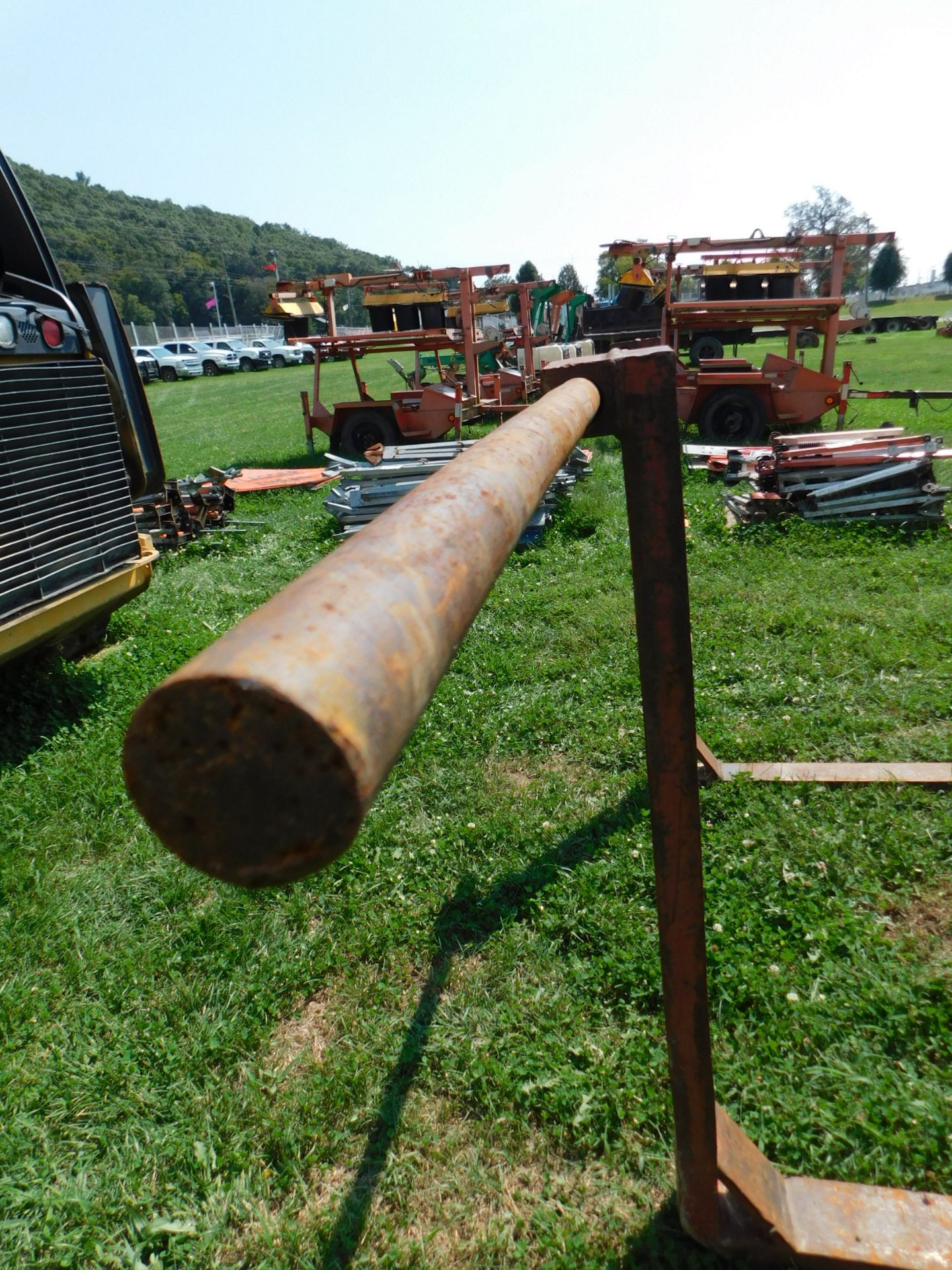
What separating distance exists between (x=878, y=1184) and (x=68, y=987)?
246 centimetres

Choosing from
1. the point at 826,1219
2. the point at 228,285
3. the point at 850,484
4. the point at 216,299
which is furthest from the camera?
→ the point at 228,285

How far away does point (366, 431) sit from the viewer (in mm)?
11648

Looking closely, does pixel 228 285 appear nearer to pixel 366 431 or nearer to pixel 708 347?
pixel 708 347

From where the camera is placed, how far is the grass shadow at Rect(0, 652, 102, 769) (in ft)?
13.5

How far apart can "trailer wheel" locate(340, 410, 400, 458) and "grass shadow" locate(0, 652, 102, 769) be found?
7.43 metres

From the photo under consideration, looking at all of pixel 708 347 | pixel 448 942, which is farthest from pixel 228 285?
pixel 448 942

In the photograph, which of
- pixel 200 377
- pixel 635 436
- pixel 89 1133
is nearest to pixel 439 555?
pixel 635 436

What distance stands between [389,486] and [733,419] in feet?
17.1

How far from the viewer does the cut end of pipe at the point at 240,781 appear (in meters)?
0.56

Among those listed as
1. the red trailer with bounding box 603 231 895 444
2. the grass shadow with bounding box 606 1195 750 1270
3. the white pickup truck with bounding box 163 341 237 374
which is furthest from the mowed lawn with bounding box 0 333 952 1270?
the white pickup truck with bounding box 163 341 237 374

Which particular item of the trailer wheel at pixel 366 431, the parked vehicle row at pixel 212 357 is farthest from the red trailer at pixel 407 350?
the parked vehicle row at pixel 212 357

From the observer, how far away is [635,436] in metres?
1.42

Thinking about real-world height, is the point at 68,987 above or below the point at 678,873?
below

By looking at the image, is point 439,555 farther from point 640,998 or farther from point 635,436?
point 640,998
